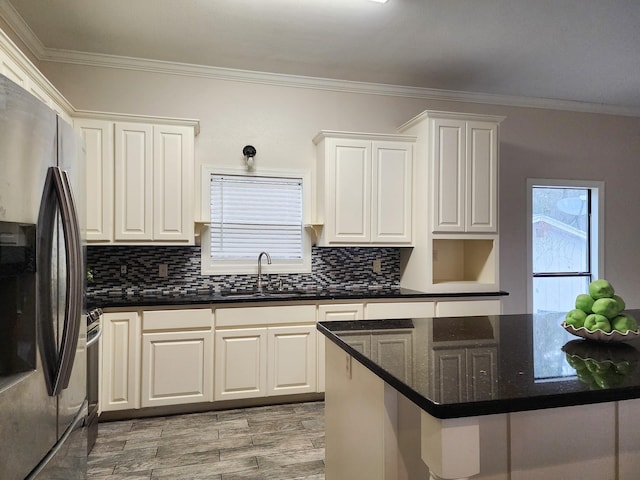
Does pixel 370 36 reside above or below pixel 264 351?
above

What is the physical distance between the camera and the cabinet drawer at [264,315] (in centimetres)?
324

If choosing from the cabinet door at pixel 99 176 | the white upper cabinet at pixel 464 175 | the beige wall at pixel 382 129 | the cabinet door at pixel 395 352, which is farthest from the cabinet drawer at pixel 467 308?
the cabinet door at pixel 99 176

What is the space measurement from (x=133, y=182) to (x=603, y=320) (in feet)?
10.1

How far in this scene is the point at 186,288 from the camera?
3.69m

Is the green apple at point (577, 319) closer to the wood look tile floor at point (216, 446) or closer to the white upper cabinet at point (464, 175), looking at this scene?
the wood look tile floor at point (216, 446)

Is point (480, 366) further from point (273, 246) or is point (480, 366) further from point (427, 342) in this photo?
point (273, 246)

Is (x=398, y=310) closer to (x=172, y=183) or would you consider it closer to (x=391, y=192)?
(x=391, y=192)

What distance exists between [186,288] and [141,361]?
0.77 m

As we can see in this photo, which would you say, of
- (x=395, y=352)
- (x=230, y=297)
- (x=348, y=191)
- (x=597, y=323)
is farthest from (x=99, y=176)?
(x=597, y=323)

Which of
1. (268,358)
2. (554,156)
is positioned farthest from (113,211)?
(554,156)

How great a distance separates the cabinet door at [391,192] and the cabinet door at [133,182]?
1.85 meters

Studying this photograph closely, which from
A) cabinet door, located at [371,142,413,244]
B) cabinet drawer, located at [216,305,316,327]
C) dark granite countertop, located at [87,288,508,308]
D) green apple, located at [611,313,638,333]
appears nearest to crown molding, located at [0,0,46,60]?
dark granite countertop, located at [87,288,508,308]

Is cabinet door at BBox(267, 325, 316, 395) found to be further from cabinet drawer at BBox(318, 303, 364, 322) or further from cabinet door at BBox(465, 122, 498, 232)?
cabinet door at BBox(465, 122, 498, 232)

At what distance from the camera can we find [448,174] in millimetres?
3699
